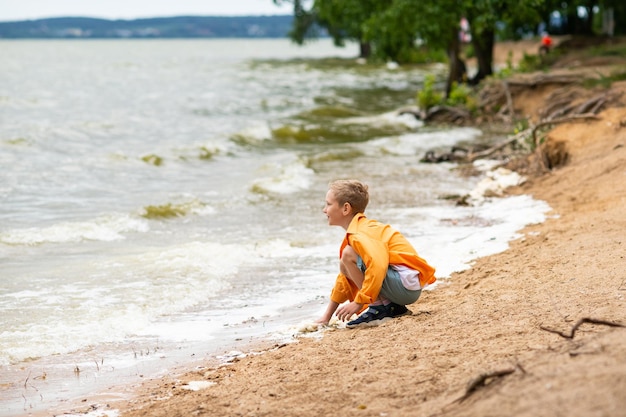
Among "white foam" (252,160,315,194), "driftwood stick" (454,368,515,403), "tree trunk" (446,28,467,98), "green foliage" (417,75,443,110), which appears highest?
"driftwood stick" (454,368,515,403)

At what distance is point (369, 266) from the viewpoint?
220 inches


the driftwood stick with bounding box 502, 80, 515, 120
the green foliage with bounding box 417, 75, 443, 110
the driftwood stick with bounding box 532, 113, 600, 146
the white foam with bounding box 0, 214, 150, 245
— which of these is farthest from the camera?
the green foliage with bounding box 417, 75, 443, 110

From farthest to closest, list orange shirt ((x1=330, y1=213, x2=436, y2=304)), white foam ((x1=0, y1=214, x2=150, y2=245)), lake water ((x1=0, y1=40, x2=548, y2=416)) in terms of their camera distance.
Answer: white foam ((x1=0, y1=214, x2=150, y2=245)) < lake water ((x1=0, y1=40, x2=548, y2=416)) < orange shirt ((x1=330, y1=213, x2=436, y2=304))

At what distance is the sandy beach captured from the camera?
346 cm

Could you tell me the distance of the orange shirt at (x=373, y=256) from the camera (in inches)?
220

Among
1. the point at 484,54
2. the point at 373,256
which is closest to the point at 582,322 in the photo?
the point at 373,256

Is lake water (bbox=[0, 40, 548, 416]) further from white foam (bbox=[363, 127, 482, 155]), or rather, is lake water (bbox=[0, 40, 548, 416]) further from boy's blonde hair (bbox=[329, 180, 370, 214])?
boy's blonde hair (bbox=[329, 180, 370, 214])

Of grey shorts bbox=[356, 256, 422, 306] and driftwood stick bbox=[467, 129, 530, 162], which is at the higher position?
grey shorts bbox=[356, 256, 422, 306]

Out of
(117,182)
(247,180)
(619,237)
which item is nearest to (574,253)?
(619,237)

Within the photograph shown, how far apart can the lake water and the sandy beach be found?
75 centimetres

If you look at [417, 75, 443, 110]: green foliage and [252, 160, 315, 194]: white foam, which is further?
[417, 75, 443, 110]: green foliage

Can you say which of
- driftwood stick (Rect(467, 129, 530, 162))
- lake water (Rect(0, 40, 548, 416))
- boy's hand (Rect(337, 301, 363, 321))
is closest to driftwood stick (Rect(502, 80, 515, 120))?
lake water (Rect(0, 40, 548, 416))

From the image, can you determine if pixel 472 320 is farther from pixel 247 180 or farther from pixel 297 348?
pixel 247 180

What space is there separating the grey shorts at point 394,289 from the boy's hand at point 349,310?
21cm
